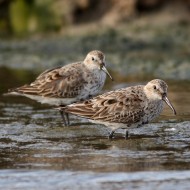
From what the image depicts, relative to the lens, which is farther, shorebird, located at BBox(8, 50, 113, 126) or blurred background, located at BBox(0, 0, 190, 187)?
shorebird, located at BBox(8, 50, 113, 126)

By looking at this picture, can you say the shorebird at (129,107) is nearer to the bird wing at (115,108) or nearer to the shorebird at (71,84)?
the bird wing at (115,108)

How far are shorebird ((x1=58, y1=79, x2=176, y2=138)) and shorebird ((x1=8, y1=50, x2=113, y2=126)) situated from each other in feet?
4.72

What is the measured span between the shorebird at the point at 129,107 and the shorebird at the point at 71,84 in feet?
4.72

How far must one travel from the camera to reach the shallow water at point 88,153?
31.2 ft

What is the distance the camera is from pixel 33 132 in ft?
41.8

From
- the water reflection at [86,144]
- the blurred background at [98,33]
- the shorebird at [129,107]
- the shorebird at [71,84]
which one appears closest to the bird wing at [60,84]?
the shorebird at [71,84]

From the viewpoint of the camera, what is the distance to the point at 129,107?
1191cm

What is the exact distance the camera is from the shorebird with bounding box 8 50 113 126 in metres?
13.7

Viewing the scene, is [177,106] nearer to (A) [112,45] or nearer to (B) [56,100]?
(B) [56,100]

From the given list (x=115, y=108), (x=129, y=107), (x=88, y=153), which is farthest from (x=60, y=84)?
(x=88, y=153)

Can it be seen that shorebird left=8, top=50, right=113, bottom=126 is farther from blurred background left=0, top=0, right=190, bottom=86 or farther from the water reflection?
blurred background left=0, top=0, right=190, bottom=86

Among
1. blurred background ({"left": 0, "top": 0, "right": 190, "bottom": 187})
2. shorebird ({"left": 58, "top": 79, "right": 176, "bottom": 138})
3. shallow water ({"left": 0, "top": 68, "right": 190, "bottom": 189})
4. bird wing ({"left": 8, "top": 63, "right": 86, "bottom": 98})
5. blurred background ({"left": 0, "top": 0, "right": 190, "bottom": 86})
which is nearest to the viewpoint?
A: shallow water ({"left": 0, "top": 68, "right": 190, "bottom": 189})

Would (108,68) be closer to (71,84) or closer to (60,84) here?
(60,84)

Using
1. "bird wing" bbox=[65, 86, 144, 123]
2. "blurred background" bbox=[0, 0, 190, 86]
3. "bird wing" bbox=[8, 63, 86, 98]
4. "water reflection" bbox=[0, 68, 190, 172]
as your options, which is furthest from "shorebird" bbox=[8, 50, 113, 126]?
"blurred background" bbox=[0, 0, 190, 86]
